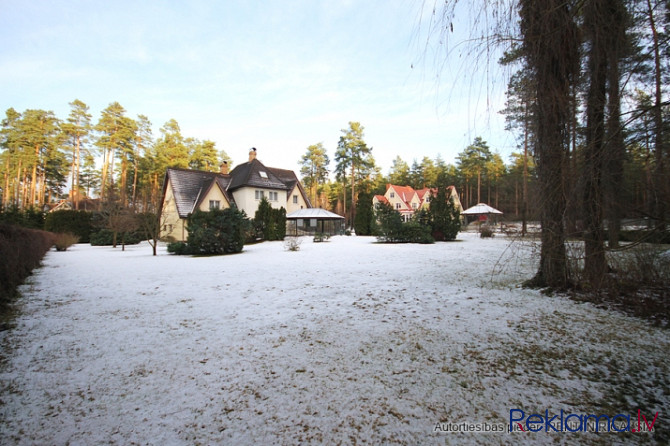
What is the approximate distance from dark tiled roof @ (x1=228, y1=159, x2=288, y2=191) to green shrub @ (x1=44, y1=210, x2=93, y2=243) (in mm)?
12214

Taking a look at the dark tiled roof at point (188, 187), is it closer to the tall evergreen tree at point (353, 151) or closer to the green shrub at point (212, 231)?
the green shrub at point (212, 231)

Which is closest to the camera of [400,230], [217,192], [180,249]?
[180,249]

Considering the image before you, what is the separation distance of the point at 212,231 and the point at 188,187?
14575 millimetres

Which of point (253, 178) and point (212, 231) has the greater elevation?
point (253, 178)

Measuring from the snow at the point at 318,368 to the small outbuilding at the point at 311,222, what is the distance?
20.9 m

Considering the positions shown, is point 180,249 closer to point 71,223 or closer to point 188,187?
point 188,187

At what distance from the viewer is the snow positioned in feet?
6.13

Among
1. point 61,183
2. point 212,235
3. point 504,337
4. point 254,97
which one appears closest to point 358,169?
point 254,97

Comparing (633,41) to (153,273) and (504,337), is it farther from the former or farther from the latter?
(153,273)

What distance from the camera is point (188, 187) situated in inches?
980

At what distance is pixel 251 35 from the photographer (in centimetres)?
867

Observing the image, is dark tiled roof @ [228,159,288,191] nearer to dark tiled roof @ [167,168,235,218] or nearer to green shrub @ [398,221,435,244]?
dark tiled roof @ [167,168,235,218]

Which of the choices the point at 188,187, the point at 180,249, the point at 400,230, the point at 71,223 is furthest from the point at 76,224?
the point at 400,230

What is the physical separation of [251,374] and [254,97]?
14.5 m
